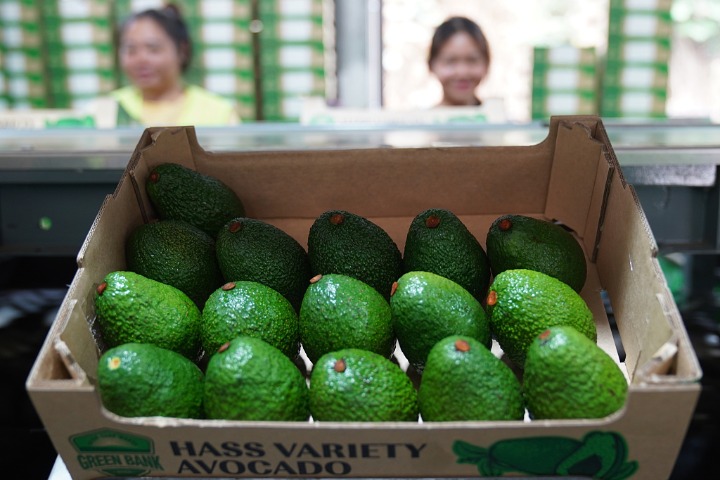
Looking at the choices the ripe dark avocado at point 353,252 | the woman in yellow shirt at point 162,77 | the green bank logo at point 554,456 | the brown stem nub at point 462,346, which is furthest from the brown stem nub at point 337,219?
the woman in yellow shirt at point 162,77

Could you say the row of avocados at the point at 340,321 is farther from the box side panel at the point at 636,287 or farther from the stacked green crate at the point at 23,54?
the stacked green crate at the point at 23,54

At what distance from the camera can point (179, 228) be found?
1116mm

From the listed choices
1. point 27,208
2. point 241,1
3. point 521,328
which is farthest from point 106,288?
point 241,1

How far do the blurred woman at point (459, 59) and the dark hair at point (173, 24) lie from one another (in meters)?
0.90

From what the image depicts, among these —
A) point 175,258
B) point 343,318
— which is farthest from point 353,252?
point 175,258

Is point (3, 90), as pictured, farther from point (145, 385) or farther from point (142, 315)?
point (145, 385)

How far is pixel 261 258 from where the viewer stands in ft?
3.47

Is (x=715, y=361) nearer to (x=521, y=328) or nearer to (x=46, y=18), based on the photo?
(x=521, y=328)

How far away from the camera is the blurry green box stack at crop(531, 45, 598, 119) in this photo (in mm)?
2355

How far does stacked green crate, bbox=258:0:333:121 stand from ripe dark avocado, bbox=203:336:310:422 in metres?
1.69

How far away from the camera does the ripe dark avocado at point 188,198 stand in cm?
116

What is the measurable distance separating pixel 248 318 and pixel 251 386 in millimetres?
157

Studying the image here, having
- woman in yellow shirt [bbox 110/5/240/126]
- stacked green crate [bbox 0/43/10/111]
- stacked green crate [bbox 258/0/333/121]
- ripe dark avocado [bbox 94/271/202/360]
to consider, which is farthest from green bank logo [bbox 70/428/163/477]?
stacked green crate [bbox 0/43/10/111]

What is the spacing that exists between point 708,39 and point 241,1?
180 cm
